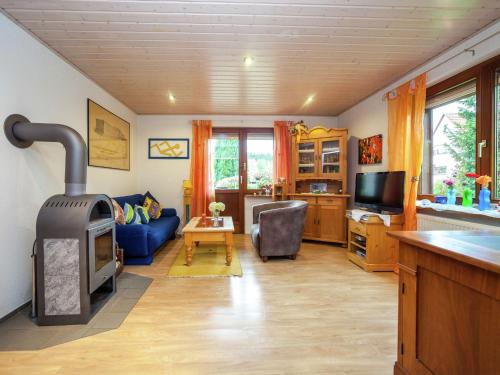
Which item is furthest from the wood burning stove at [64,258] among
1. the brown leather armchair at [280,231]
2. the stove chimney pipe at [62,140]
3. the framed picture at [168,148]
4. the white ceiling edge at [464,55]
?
the white ceiling edge at [464,55]

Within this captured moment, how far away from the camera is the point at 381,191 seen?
3.38 m

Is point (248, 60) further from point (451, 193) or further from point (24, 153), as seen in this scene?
point (451, 193)

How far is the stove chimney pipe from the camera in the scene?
212 centimetres

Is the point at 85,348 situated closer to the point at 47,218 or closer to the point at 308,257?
the point at 47,218

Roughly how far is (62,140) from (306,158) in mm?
3853

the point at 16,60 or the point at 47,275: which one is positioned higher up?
the point at 16,60

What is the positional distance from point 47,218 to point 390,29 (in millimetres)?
3382

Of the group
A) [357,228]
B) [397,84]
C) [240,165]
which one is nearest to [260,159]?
[240,165]

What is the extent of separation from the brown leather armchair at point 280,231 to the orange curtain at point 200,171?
183 centimetres

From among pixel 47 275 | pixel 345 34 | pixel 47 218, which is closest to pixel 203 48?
pixel 345 34

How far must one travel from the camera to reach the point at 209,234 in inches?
125

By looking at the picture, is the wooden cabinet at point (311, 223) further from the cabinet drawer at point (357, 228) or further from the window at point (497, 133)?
the window at point (497, 133)

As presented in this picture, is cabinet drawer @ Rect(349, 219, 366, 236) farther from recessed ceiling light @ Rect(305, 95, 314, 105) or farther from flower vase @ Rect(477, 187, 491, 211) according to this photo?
recessed ceiling light @ Rect(305, 95, 314, 105)

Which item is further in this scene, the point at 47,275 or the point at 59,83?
the point at 59,83
